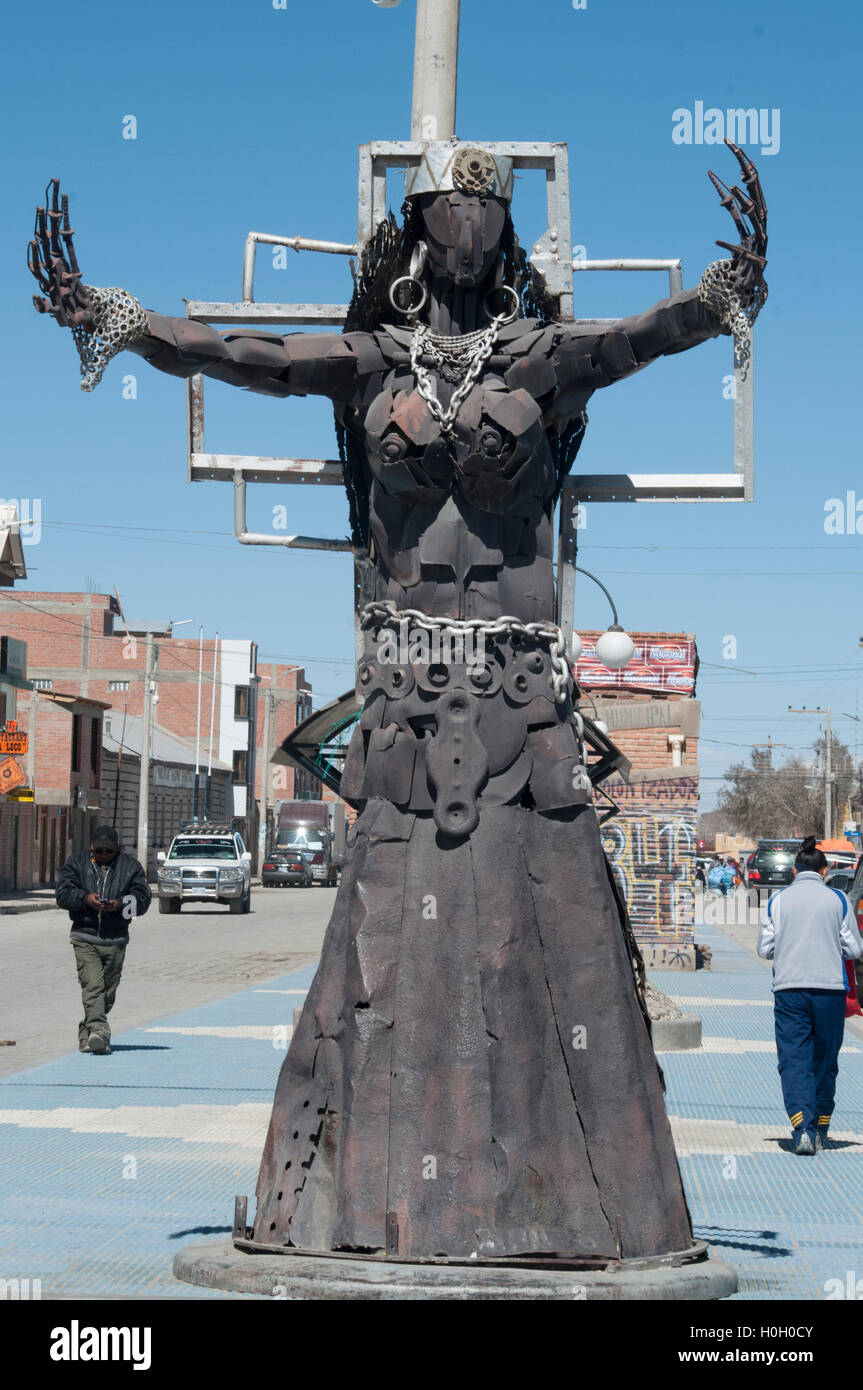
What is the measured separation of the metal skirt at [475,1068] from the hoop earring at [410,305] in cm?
176

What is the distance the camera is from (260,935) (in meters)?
31.8

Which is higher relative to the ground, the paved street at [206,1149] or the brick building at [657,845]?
the brick building at [657,845]

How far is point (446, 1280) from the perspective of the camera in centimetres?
500

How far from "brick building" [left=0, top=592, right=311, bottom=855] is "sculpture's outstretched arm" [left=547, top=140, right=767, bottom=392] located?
63.7m

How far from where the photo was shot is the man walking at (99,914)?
13.6 m

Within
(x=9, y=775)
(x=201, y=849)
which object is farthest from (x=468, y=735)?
(x=9, y=775)

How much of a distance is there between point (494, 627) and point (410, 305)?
1.24 meters

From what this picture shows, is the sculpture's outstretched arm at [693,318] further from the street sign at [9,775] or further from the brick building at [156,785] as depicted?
the brick building at [156,785]

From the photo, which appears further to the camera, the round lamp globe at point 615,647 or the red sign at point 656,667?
the red sign at point 656,667

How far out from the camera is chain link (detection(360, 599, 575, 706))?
19.0ft

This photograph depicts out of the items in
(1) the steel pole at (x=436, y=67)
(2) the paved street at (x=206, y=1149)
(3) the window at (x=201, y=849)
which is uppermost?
(1) the steel pole at (x=436, y=67)

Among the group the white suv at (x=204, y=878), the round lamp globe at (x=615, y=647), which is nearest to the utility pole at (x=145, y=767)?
the white suv at (x=204, y=878)
